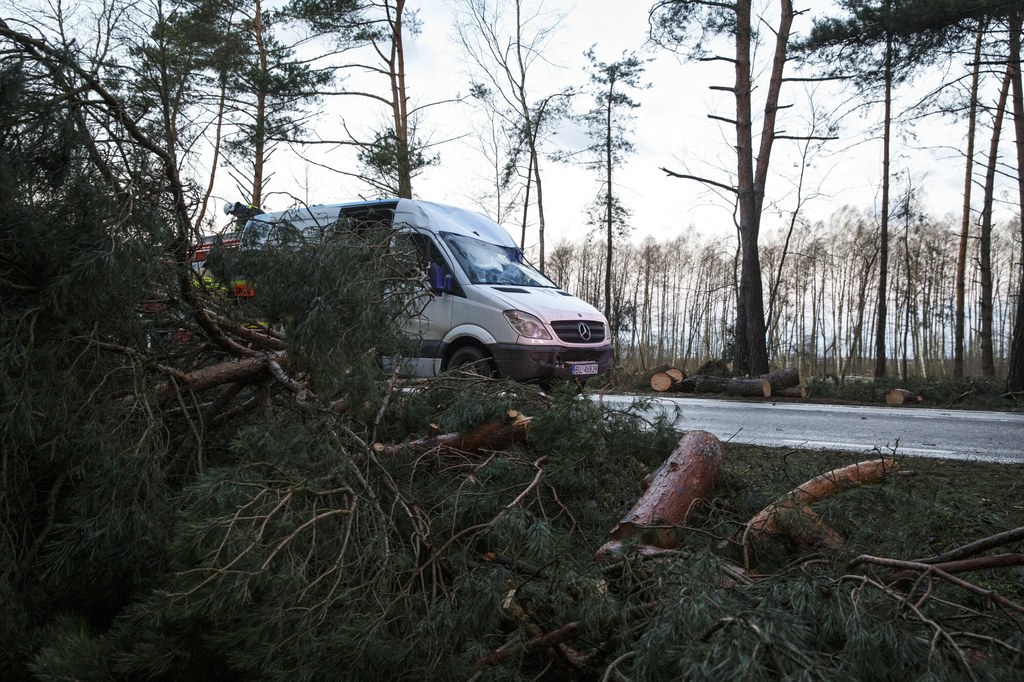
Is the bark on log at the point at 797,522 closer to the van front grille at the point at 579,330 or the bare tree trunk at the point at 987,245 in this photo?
the van front grille at the point at 579,330

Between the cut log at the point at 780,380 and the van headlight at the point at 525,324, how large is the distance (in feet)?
21.7

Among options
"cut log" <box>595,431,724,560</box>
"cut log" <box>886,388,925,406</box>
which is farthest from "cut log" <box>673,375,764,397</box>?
"cut log" <box>595,431,724,560</box>

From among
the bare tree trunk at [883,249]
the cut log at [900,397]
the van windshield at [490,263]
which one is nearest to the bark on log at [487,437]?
the van windshield at [490,263]

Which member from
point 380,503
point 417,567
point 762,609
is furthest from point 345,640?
point 762,609

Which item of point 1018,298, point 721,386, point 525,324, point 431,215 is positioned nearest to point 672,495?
point 525,324

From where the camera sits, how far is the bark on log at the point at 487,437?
12.9 feet

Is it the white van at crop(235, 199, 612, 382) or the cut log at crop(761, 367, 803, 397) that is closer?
the white van at crop(235, 199, 612, 382)

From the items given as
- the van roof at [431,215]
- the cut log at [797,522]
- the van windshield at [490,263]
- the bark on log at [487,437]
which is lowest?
the cut log at [797,522]

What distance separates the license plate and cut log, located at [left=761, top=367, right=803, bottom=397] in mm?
5647

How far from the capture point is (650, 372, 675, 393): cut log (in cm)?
1390

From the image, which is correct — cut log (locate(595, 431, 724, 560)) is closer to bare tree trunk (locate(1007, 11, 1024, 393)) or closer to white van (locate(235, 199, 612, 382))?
white van (locate(235, 199, 612, 382))

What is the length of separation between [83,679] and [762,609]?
2.32 m

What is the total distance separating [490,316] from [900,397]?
8.01 m

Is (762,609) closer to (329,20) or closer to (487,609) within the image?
(487,609)
